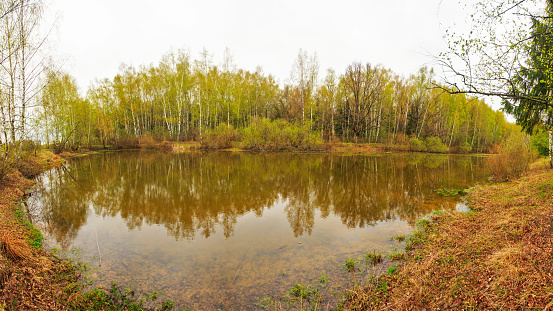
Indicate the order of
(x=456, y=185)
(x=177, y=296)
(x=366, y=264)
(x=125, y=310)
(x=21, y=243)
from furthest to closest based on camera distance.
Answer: (x=456, y=185)
(x=366, y=264)
(x=21, y=243)
(x=177, y=296)
(x=125, y=310)

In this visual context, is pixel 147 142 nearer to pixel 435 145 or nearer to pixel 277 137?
pixel 277 137

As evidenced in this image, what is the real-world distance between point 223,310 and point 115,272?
8.31ft

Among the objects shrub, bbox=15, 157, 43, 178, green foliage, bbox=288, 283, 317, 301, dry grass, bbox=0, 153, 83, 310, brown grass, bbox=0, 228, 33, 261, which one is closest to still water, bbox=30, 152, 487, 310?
green foliage, bbox=288, 283, 317, 301

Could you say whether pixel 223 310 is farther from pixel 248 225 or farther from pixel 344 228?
pixel 344 228

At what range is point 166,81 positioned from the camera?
3794 cm

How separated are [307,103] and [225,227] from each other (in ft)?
114

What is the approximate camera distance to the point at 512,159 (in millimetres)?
11711

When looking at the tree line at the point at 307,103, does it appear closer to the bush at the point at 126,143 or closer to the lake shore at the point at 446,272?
the bush at the point at 126,143

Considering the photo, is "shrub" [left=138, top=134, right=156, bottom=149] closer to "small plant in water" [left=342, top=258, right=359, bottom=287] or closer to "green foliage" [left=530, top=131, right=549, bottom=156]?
"small plant in water" [left=342, top=258, right=359, bottom=287]

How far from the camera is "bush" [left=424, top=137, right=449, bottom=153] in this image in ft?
123

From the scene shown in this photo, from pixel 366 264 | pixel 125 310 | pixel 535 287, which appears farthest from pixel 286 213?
pixel 535 287

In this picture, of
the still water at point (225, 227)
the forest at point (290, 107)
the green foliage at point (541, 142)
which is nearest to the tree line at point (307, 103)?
the forest at point (290, 107)

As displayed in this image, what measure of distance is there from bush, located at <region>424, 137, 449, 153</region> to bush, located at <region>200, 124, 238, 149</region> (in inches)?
1184

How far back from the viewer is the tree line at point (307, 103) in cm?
3825
